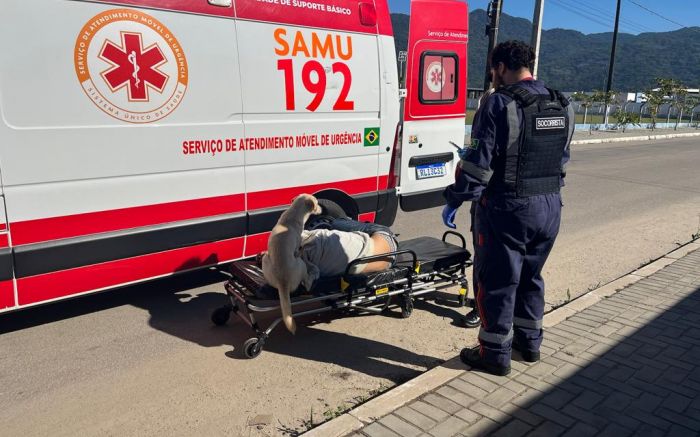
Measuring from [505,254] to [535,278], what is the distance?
15.8 inches

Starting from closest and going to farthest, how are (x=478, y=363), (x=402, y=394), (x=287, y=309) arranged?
(x=402, y=394), (x=478, y=363), (x=287, y=309)

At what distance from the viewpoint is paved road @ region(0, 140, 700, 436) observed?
2.97m

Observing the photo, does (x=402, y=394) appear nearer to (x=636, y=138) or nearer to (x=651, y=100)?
(x=636, y=138)

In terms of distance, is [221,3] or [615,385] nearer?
[615,385]

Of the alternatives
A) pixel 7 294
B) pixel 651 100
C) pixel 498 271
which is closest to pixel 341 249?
pixel 498 271

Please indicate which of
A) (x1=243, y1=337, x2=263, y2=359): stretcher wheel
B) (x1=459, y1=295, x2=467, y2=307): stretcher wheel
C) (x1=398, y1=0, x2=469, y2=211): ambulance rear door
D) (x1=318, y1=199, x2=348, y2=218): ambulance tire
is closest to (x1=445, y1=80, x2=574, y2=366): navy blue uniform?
(x1=459, y1=295, x2=467, y2=307): stretcher wheel

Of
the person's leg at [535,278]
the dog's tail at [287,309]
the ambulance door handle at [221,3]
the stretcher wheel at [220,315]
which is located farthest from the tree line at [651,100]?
the dog's tail at [287,309]

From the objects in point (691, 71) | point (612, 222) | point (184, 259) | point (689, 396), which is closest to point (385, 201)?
point (184, 259)

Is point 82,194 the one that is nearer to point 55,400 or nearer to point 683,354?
point 55,400

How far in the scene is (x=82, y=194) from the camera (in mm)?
3695

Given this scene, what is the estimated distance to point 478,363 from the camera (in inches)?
132

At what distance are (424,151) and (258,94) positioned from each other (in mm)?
2361

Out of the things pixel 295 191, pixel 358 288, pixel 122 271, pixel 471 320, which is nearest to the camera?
pixel 358 288

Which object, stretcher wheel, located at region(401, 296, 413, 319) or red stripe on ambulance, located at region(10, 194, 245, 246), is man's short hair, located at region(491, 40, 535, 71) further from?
red stripe on ambulance, located at region(10, 194, 245, 246)
